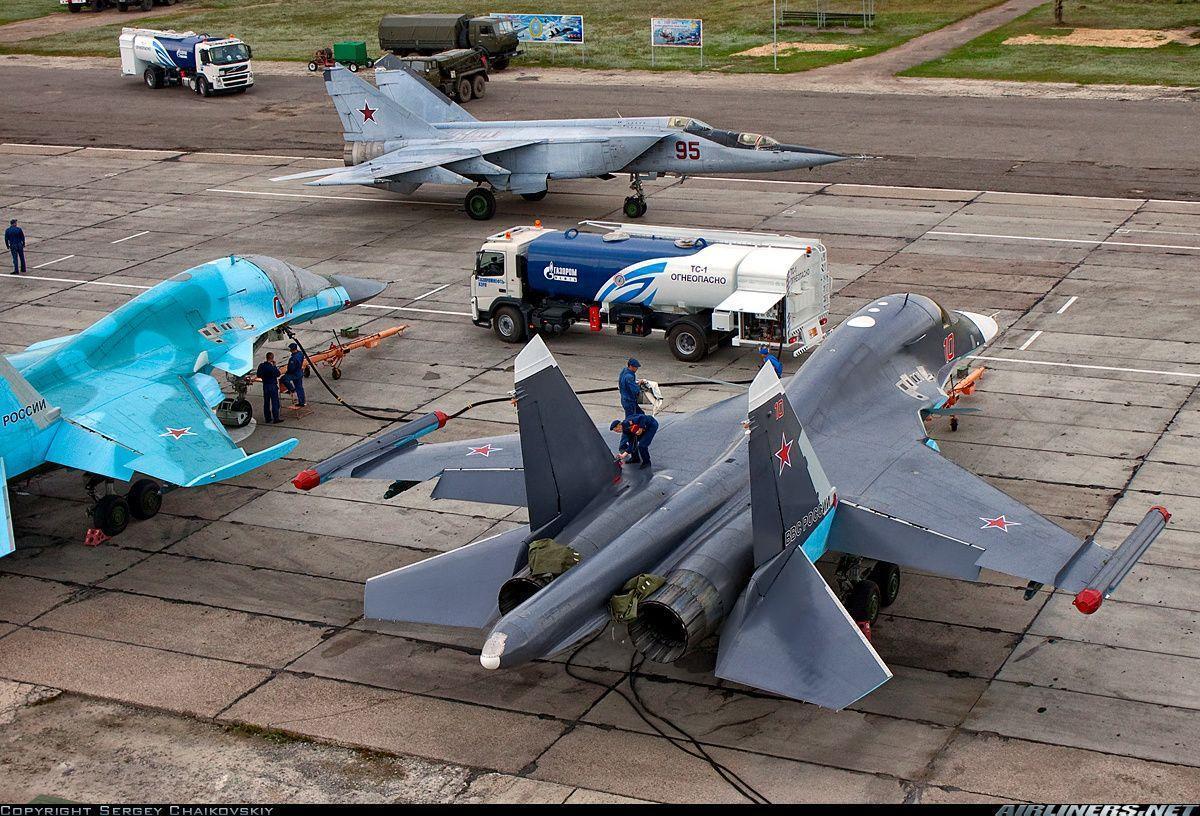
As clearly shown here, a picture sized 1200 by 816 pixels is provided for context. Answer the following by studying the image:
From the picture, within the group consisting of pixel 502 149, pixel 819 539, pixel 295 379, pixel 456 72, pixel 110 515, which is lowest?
pixel 110 515

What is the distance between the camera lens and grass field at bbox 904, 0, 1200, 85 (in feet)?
202

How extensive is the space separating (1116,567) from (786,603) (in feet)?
13.0

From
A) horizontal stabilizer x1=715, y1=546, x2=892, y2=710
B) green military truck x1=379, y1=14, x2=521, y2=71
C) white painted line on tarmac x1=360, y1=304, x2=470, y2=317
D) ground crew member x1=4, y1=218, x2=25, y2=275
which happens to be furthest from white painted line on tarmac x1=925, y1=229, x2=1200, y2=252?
green military truck x1=379, y1=14, x2=521, y2=71

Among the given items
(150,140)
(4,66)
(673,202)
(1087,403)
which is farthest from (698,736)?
(4,66)

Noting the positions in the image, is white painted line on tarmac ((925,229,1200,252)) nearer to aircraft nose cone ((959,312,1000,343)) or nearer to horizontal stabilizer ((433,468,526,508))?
aircraft nose cone ((959,312,1000,343))

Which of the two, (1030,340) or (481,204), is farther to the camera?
(481,204)

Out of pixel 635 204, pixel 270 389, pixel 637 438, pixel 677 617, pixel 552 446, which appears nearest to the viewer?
pixel 677 617

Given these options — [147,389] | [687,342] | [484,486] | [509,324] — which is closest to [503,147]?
[509,324]

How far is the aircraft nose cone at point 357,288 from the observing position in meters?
32.1

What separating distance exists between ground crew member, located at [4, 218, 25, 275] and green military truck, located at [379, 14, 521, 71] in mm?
29603

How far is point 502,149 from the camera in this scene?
142 feet

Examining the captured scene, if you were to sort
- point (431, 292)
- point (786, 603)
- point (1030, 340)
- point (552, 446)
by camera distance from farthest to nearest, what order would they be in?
point (431, 292) → point (1030, 340) → point (552, 446) → point (786, 603)

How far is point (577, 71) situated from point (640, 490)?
52478 millimetres

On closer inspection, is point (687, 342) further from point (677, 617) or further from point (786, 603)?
point (677, 617)
